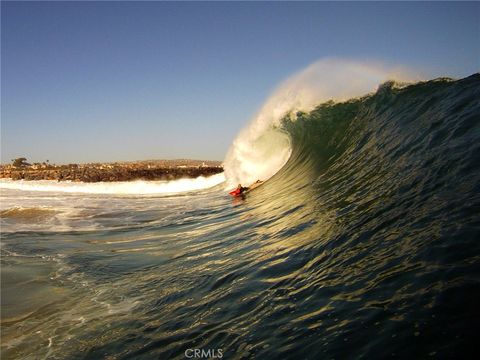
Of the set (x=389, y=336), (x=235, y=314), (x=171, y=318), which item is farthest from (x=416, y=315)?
(x=171, y=318)

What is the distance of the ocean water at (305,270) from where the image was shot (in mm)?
2945

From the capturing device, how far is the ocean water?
295cm

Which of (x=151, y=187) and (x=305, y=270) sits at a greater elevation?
(x=305, y=270)

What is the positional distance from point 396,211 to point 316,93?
12229 millimetres

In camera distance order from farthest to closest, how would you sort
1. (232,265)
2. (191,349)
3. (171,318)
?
1. (232,265)
2. (171,318)
3. (191,349)

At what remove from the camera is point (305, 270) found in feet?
14.7

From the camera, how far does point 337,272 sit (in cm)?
410

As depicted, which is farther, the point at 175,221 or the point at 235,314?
the point at 175,221

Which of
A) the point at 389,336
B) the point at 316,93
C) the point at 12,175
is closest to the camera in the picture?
the point at 389,336

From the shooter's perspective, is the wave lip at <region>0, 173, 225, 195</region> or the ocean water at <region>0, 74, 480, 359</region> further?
the wave lip at <region>0, 173, 225, 195</region>

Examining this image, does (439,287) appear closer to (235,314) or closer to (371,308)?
(371,308)

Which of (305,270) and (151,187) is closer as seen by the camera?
(305,270)

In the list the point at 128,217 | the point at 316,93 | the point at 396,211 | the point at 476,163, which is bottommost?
the point at 128,217

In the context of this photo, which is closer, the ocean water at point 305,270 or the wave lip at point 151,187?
the ocean water at point 305,270
